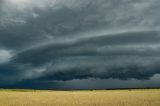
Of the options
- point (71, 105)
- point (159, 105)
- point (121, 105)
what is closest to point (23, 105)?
point (71, 105)

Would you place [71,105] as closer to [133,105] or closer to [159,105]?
[133,105]

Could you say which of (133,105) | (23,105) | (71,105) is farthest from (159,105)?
(23,105)

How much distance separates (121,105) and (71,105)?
19.6 feet

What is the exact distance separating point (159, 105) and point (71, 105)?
10192 millimetres

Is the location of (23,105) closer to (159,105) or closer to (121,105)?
(121,105)

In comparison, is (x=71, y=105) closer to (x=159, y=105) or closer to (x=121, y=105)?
(x=121, y=105)

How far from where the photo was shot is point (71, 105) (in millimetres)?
32969

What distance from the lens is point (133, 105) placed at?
31312 mm

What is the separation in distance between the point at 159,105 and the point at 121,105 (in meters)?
4.27

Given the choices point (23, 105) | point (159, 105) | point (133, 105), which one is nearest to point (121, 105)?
point (133, 105)

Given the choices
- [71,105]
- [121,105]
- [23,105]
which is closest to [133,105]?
[121,105]

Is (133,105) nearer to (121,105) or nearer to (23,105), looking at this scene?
(121,105)

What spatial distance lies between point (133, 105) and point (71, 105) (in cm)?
731
